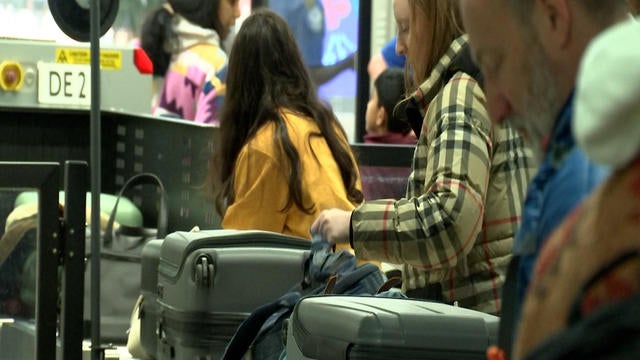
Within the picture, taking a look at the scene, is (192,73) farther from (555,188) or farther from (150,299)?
(555,188)

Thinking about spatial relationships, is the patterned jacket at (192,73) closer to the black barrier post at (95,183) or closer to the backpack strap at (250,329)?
the black barrier post at (95,183)

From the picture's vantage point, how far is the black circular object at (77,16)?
4.56 meters

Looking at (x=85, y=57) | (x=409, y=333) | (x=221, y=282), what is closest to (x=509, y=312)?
(x=409, y=333)

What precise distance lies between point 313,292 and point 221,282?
491mm

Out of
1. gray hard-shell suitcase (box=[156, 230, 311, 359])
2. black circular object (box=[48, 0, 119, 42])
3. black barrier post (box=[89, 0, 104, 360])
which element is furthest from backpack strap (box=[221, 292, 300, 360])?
black circular object (box=[48, 0, 119, 42])

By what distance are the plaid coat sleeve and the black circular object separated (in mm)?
2031

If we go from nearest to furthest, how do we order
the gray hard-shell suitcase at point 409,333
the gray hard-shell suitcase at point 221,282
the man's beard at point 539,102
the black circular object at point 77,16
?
the man's beard at point 539,102 < the gray hard-shell suitcase at point 409,333 < the gray hard-shell suitcase at point 221,282 < the black circular object at point 77,16

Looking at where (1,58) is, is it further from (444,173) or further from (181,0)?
(444,173)

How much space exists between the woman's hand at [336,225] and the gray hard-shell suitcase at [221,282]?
2.83ft

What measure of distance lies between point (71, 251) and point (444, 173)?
1.46 metres

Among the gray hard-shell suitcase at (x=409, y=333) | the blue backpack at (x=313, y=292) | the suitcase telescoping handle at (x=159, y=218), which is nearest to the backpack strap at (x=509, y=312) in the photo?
the gray hard-shell suitcase at (x=409, y=333)

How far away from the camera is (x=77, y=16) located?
4.61m

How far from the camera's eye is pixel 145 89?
6.63m

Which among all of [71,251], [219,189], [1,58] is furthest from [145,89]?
[71,251]
